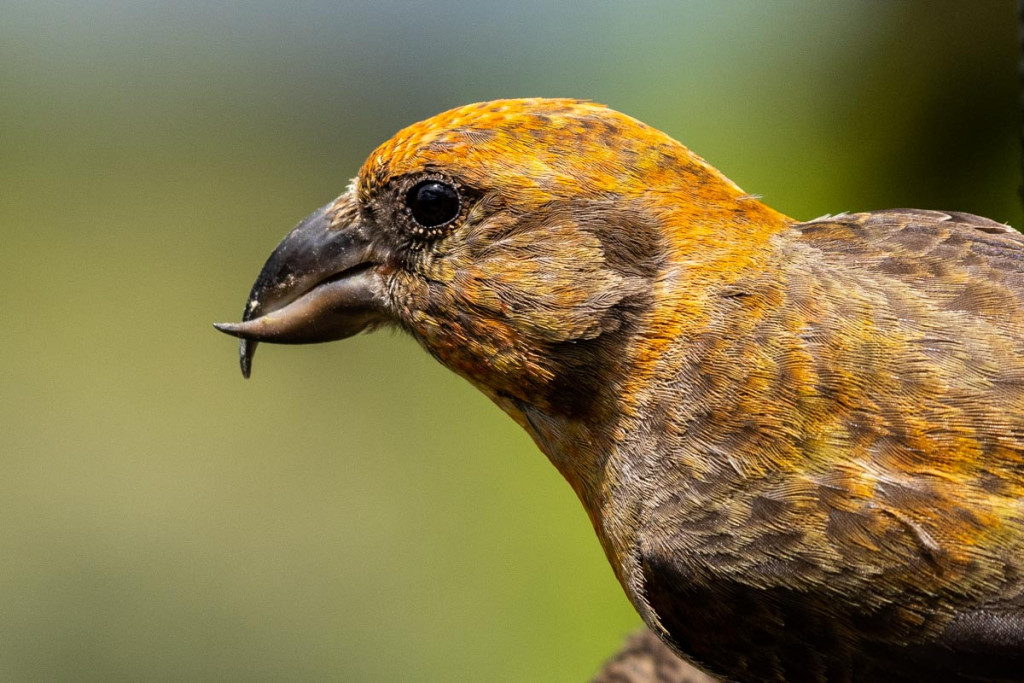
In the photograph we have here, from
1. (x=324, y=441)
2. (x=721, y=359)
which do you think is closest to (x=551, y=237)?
(x=721, y=359)

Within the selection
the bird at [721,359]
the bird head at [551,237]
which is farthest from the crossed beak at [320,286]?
the bird head at [551,237]

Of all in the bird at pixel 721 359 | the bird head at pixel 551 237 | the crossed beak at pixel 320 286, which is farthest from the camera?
the crossed beak at pixel 320 286

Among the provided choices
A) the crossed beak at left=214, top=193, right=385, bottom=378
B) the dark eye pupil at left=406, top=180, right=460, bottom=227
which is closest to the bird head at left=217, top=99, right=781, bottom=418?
the dark eye pupil at left=406, top=180, right=460, bottom=227

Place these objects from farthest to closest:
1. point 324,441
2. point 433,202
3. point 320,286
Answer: point 324,441 < point 320,286 < point 433,202

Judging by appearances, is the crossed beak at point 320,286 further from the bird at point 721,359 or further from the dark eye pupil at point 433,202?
the dark eye pupil at point 433,202

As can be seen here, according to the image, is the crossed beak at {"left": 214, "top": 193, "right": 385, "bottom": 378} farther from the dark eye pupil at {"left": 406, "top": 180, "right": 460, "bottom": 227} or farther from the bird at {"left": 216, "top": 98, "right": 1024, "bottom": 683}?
the dark eye pupil at {"left": 406, "top": 180, "right": 460, "bottom": 227}

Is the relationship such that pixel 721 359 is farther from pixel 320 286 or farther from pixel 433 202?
pixel 320 286

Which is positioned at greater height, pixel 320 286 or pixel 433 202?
pixel 433 202

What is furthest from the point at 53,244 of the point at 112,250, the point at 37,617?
the point at 37,617
